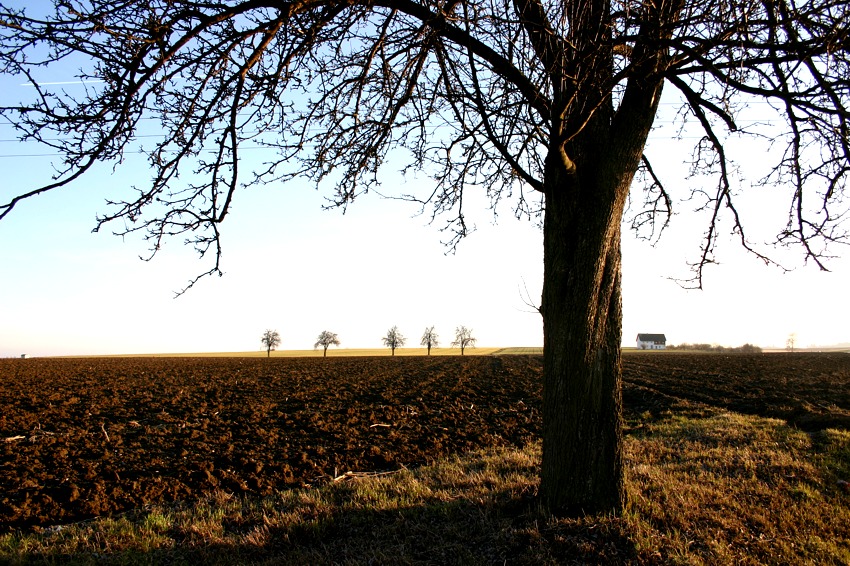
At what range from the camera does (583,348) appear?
16.4ft

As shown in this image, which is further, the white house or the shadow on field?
the white house

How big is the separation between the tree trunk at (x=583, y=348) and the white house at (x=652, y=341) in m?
107

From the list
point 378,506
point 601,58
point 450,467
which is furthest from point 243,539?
point 601,58

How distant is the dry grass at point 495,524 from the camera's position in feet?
14.6

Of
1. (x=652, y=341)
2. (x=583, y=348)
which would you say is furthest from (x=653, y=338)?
(x=583, y=348)

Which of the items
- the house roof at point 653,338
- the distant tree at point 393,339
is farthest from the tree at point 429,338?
the house roof at point 653,338

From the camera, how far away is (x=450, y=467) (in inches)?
320

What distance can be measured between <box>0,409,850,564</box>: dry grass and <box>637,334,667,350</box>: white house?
340 feet

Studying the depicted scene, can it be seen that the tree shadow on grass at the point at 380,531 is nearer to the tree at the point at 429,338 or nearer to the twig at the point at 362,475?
the twig at the point at 362,475

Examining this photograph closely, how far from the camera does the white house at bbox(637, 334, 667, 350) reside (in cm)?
10251

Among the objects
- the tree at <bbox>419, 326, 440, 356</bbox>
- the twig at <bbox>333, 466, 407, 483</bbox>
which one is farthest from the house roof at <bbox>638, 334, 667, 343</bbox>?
the twig at <bbox>333, 466, 407, 483</bbox>

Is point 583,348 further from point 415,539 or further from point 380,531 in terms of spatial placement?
point 380,531

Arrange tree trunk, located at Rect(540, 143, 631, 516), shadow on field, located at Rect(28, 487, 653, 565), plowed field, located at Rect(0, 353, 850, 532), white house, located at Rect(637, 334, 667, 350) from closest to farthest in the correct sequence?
shadow on field, located at Rect(28, 487, 653, 565)
tree trunk, located at Rect(540, 143, 631, 516)
plowed field, located at Rect(0, 353, 850, 532)
white house, located at Rect(637, 334, 667, 350)

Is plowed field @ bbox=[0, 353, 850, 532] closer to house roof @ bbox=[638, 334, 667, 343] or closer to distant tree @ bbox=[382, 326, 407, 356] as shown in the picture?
distant tree @ bbox=[382, 326, 407, 356]
